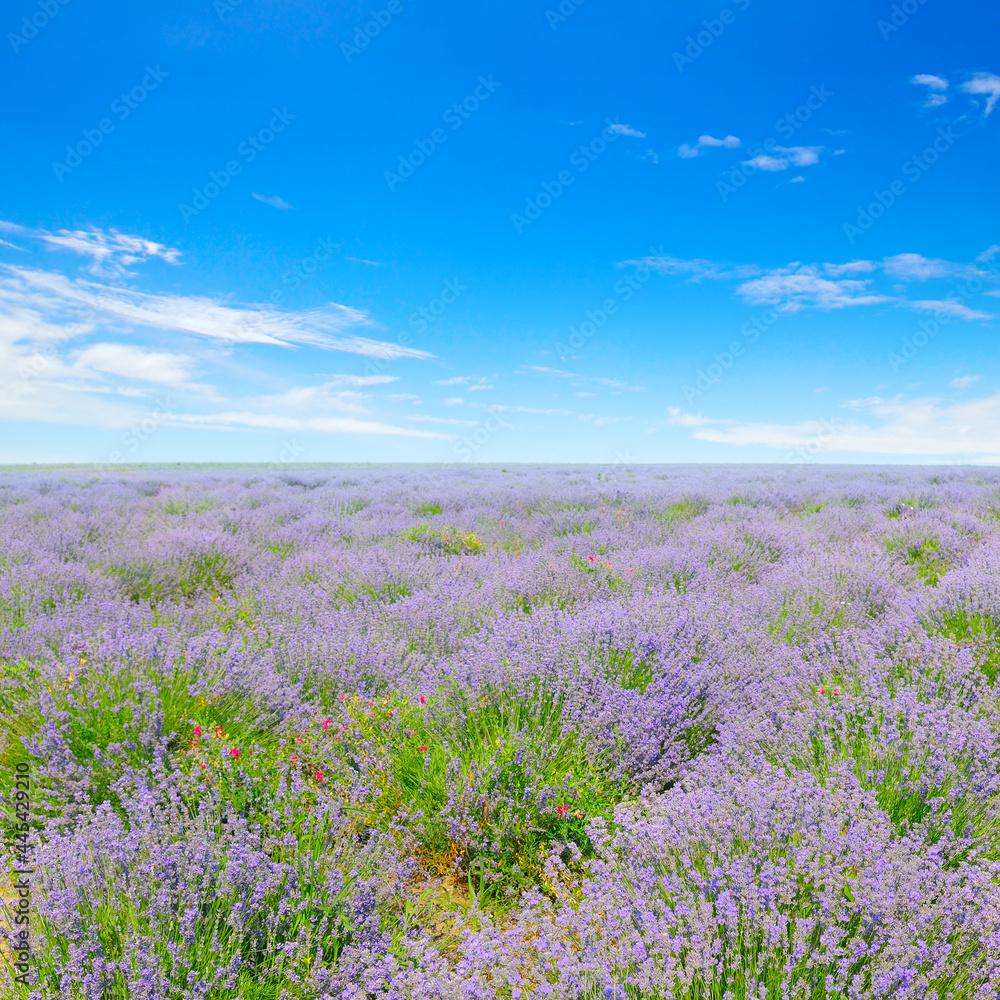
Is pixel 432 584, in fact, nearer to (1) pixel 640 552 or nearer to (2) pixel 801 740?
(1) pixel 640 552

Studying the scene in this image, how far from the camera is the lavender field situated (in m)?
1.55

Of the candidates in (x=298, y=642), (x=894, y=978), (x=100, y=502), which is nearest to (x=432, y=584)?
(x=298, y=642)

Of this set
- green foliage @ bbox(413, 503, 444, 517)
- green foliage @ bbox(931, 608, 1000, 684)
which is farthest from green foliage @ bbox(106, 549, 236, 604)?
green foliage @ bbox(931, 608, 1000, 684)

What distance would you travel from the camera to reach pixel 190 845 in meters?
1.79

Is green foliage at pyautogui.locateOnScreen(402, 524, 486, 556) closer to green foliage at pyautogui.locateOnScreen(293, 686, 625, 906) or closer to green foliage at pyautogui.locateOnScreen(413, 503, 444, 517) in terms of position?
green foliage at pyautogui.locateOnScreen(413, 503, 444, 517)

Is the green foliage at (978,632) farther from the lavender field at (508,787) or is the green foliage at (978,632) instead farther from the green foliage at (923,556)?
the green foliage at (923,556)

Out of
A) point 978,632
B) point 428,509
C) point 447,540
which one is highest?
point 428,509

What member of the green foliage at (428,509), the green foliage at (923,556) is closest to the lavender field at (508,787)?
the green foliage at (923,556)

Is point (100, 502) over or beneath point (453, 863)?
over

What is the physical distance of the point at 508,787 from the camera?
2439 millimetres

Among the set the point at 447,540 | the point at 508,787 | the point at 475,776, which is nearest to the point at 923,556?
the point at 447,540

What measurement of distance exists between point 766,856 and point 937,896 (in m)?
0.46

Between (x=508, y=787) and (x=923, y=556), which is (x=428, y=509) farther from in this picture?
(x=508, y=787)

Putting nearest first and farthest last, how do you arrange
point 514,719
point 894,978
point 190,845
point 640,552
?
point 894,978
point 190,845
point 514,719
point 640,552
